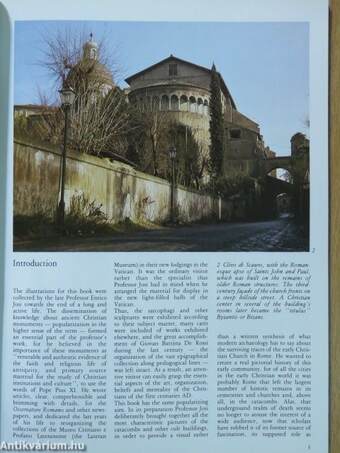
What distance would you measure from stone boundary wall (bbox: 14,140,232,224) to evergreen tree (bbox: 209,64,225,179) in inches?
2.3

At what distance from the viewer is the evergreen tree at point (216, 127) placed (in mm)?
733

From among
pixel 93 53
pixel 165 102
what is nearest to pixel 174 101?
pixel 165 102

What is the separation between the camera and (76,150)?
72 centimetres

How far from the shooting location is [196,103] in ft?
2.42

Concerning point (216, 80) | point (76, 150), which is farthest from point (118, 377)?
point (216, 80)

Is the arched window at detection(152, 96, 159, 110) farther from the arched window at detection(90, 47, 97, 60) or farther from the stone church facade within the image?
the arched window at detection(90, 47, 97, 60)

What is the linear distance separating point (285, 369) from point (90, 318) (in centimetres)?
32

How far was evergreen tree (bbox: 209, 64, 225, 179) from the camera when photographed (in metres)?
0.73

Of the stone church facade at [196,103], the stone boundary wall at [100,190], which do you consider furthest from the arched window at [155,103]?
the stone boundary wall at [100,190]

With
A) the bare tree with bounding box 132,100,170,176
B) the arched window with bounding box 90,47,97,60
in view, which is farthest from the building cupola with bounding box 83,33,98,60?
the bare tree with bounding box 132,100,170,176

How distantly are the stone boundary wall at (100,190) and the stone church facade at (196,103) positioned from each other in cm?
8

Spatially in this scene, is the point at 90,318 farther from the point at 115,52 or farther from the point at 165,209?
the point at 115,52

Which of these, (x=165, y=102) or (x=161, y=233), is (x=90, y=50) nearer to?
(x=165, y=102)

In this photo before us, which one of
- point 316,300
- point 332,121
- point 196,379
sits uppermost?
point 332,121
